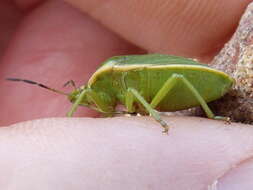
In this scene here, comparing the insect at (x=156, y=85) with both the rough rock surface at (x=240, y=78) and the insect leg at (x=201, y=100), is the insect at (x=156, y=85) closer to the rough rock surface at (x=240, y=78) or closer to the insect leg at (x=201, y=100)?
the insect leg at (x=201, y=100)

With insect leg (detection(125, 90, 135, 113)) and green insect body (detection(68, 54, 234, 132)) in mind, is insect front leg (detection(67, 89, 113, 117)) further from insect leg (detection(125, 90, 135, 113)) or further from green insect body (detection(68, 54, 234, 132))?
insect leg (detection(125, 90, 135, 113))

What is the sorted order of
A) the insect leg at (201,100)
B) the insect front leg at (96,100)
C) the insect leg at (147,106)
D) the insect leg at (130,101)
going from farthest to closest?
the insect front leg at (96,100), the insect leg at (130,101), the insect leg at (201,100), the insect leg at (147,106)

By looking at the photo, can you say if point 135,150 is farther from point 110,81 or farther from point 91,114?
point 91,114

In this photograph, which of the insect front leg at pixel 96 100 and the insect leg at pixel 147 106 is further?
the insect front leg at pixel 96 100

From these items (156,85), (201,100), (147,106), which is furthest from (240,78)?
(147,106)

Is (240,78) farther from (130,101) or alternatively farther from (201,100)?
(130,101)

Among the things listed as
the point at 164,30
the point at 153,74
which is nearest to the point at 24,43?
the point at 164,30

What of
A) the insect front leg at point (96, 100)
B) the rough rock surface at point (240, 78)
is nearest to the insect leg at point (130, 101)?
the insect front leg at point (96, 100)

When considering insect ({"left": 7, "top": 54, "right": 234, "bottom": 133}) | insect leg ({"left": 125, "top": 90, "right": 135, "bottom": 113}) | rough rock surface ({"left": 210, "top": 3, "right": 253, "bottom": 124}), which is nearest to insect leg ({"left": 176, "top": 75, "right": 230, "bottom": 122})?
insect ({"left": 7, "top": 54, "right": 234, "bottom": 133})

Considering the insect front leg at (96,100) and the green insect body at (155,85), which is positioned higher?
the green insect body at (155,85)
